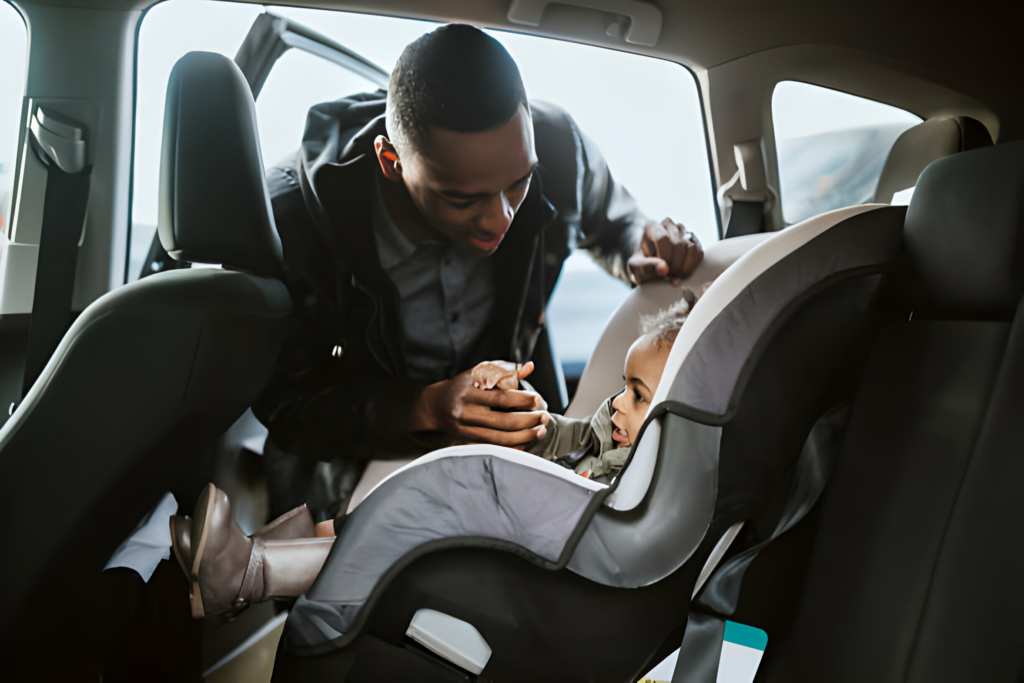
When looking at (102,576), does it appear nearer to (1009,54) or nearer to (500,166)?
(500,166)

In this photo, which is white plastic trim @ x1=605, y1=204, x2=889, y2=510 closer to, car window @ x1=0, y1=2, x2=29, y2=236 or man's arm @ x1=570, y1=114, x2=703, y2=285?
man's arm @ x1=570, y1=114, x2=703, y2=285

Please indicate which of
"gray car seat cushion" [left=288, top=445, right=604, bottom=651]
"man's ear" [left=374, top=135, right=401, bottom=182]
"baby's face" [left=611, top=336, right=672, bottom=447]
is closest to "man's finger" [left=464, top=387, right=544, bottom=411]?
"baby's face" [left=611, top=336, right=672, bottom=447]

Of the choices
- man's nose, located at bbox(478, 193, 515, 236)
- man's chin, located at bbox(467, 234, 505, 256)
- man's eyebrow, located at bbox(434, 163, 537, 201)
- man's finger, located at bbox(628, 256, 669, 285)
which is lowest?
man's finger, located at bbox(628, 256, 669, 285)

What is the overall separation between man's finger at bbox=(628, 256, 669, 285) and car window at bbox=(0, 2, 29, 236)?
0.92 m

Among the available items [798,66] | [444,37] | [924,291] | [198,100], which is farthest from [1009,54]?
[198,100]

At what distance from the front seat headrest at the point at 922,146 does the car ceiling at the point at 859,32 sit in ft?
0.13

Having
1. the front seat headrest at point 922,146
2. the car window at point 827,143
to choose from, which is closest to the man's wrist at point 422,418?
the car window at point 827,143

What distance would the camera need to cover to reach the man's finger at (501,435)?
956 mm

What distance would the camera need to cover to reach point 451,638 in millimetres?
724

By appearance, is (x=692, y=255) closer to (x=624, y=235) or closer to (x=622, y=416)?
(x=624, y=235)

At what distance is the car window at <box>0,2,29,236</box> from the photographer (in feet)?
2.78

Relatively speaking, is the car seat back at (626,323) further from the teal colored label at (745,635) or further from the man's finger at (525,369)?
the teal colored label at (745,635)

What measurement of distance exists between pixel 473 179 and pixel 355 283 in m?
0.24

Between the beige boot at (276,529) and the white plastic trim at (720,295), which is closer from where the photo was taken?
the white plastic trim at (720,295)
